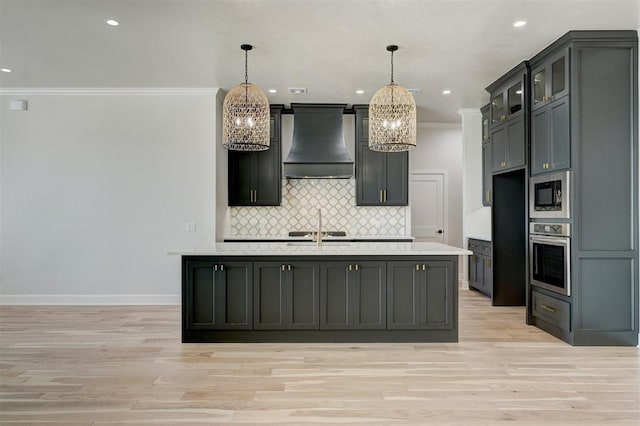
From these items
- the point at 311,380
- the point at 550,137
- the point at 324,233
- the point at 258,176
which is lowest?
the point at 311,380

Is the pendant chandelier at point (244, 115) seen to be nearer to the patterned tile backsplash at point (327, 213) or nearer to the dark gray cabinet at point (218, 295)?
the dark gray cabinet at point (218, 295)

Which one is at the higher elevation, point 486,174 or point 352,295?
point 486,174

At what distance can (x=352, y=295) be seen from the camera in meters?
3.72

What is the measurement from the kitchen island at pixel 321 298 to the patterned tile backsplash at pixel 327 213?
262 centimetres

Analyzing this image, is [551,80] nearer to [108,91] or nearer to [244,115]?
[244,115]

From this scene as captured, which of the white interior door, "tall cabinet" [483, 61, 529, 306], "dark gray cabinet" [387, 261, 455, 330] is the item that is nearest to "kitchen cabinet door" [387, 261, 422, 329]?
"dark gray cabinet" [387, 261, 455, 330]

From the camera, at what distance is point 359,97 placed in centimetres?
571

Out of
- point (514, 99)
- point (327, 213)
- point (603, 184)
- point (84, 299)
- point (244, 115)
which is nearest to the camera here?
point (603, 184)

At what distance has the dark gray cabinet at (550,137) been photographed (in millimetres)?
3699

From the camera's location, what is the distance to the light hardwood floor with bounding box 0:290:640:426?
7.93ft

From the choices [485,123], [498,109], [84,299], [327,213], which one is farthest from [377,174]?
[84,299]

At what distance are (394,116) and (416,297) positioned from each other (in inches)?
67.6

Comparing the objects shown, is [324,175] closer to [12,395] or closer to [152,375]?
[152,375]

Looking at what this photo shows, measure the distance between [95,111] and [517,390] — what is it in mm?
5787
